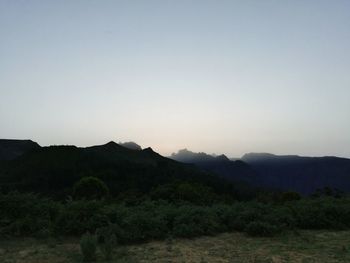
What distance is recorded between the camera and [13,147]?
148750mm

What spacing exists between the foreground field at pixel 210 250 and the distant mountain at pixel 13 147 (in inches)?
5344

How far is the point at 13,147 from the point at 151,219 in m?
150

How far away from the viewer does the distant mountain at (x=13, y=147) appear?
140m

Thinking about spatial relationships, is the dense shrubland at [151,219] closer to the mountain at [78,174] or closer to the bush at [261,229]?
the bush at [261,229]

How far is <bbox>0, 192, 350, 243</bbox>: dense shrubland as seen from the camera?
10047 mm

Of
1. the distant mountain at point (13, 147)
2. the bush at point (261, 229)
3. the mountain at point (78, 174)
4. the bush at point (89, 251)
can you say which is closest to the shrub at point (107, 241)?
the bush at point (89, 251)

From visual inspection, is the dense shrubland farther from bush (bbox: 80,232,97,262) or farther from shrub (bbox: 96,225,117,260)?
bush (bbox: 80,232,97,262)

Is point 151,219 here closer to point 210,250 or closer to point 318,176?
point 210,250

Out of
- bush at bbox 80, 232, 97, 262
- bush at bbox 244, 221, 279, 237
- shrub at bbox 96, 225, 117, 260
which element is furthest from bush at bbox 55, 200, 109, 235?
bush at bbox 244, 221, 279, 237

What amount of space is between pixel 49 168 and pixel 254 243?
88285mm

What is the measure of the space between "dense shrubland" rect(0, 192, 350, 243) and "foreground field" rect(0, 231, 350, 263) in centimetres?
37

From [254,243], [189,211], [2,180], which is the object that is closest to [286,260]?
[254,243]

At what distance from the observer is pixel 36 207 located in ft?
39.9

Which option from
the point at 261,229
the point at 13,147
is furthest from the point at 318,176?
the point at 261,229
